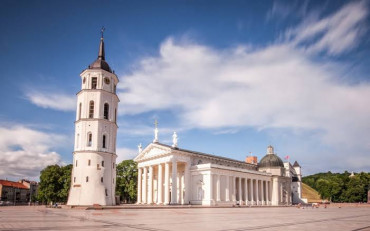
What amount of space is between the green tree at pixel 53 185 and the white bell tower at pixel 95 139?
24639mm

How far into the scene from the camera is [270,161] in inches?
3686

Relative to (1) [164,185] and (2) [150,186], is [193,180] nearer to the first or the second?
(1) [164,185]

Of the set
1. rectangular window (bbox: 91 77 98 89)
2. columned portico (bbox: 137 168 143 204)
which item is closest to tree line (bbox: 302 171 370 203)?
columned portico (bbox: 137 168 143 204)

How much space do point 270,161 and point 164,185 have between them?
123 ft

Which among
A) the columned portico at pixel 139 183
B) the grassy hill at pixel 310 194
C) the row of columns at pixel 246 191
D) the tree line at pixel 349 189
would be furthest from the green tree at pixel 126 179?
the grassy hill at pixel 310 194

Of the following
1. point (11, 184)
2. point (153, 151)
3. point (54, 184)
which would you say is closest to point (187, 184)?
point (153, 151)

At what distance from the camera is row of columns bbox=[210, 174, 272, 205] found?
224ft

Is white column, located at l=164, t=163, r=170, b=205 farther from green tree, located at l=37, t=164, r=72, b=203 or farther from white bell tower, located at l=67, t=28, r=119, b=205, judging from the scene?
green tree, located at l=37, t=164, r=72, b=203

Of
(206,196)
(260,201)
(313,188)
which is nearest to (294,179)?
(260,201)

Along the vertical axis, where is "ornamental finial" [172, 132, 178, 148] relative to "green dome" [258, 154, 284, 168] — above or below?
above

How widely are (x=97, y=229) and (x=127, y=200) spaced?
73.0 meters

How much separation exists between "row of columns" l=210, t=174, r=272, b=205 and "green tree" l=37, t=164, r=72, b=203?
30.5 m

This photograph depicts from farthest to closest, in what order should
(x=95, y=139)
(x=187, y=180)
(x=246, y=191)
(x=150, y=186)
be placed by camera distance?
(x=246, y=191)
(x=150, y=186)
(x=187, y=180)
(x=95, y=139)

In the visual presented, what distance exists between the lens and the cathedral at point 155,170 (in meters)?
44.0
